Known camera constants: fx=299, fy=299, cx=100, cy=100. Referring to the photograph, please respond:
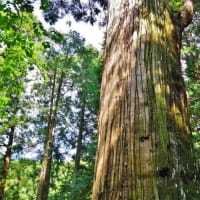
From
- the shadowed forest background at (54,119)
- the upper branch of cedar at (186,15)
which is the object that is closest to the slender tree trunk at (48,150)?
the shadowed forest background at (54,119)

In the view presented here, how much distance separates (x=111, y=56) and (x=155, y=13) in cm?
45

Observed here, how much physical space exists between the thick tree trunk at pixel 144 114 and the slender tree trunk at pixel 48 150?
1548cm

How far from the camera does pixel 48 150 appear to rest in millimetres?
18453

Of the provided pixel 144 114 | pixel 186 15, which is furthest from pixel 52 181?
pixel 144 114

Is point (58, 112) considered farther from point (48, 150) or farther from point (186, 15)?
point (186, 15)

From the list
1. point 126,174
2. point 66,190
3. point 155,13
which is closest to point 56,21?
point 155,13

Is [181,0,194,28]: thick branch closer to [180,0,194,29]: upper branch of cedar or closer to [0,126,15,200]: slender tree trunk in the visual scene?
[180,0,194,29]: upper branch of cedar

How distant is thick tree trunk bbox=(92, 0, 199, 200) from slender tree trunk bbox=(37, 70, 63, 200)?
15480 mm

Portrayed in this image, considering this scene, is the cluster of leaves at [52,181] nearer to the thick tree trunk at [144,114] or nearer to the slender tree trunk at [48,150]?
the slender tree trunk at [48,150]

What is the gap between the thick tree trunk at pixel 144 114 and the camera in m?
1.44

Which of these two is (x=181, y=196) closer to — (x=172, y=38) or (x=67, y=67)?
(x=172, y=38)

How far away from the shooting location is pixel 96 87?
15305 millimetres

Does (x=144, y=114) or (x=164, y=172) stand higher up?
(x=144, y=114)

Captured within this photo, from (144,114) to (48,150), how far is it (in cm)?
1742
